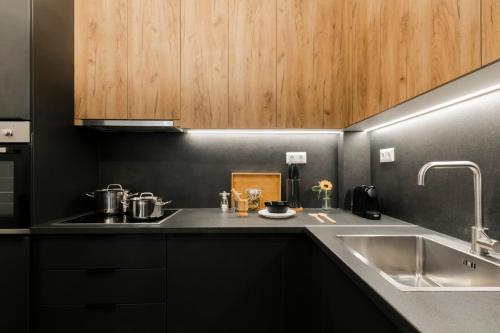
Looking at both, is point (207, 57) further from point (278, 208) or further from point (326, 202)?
point (326, 202)

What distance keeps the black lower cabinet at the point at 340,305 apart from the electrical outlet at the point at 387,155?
86 cm

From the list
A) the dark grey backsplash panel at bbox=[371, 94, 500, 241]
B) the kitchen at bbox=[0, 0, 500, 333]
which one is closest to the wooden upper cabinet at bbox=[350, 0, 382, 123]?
the kitchen at bbox=[0, 0, 500, 333]

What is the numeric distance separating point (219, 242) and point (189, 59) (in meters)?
1.26

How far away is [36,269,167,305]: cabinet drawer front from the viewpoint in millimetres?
1514

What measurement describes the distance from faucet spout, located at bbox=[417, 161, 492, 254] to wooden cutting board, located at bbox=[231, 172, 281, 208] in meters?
1.31

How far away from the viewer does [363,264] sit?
0.93 meters

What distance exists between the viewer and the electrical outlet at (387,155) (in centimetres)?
181

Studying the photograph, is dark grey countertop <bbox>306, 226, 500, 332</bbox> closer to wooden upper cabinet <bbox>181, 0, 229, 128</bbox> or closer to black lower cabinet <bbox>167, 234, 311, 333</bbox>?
black lower cabinet <bbox>167, 234, 311, 333</bbox>

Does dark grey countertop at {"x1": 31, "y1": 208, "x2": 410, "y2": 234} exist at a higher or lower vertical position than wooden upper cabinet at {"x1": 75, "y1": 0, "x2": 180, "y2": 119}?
lower

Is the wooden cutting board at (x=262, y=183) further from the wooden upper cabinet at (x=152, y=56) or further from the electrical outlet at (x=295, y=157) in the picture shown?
the wooden upper cabinet at (x=152, y=56)

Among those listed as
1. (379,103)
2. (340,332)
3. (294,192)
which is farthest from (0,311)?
(379,103)

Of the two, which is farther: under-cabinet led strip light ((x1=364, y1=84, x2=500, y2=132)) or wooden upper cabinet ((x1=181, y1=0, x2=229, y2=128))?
wooden upper cabinet ((x1=181, y1=0, x2=229, y2=128))

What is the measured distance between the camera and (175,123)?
1.86 m

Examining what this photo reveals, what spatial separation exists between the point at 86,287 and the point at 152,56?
1.50m
